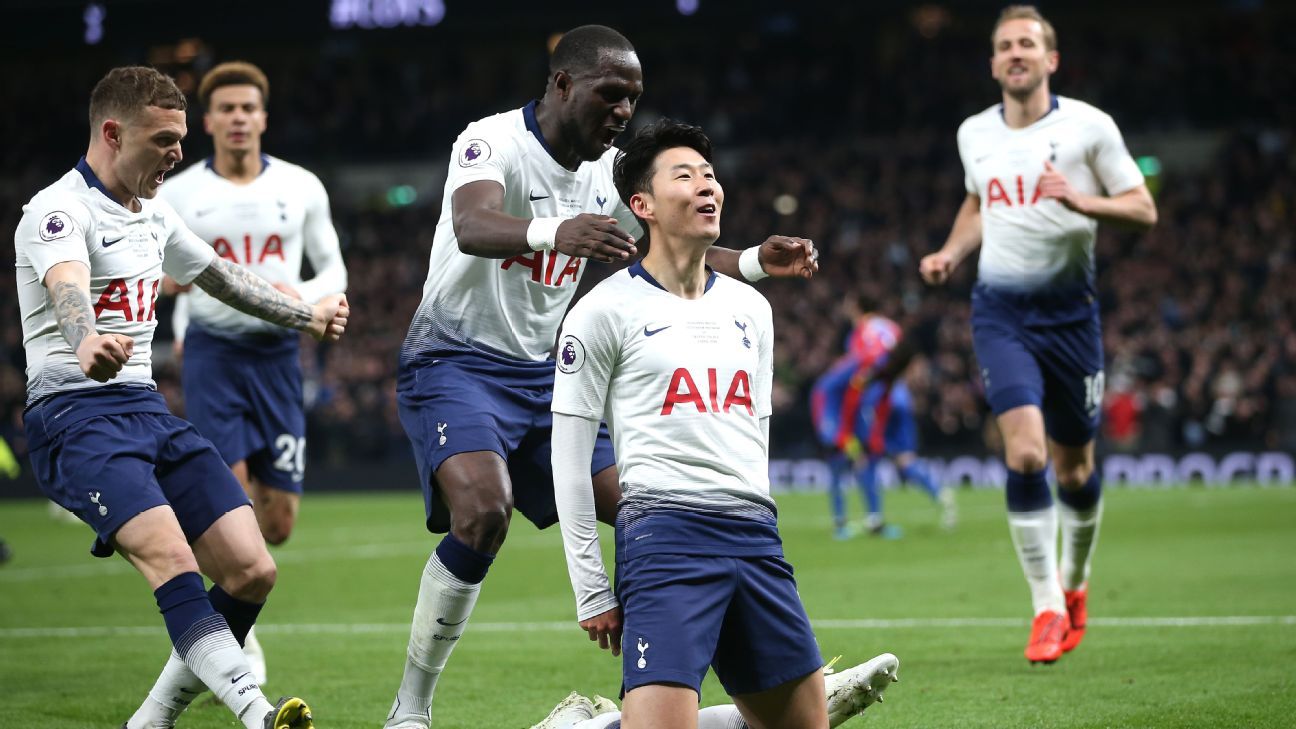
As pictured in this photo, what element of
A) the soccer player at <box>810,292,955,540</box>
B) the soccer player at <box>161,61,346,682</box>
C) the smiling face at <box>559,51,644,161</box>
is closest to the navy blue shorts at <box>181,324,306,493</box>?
the soccer player at <box>161,61,346,682</box>

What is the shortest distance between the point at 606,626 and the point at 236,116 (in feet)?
15.4

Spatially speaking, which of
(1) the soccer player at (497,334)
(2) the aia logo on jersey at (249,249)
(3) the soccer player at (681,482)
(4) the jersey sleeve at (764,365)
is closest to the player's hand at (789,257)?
(1) the soccer player at (497,334)

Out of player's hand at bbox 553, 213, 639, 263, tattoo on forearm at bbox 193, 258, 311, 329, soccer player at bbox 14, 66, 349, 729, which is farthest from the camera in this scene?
tattoo on forearm at bbox 193, 258, 311, 329

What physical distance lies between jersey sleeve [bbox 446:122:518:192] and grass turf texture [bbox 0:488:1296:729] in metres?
2.24

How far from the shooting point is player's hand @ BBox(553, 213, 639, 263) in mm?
4660

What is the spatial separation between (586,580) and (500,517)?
108 cm

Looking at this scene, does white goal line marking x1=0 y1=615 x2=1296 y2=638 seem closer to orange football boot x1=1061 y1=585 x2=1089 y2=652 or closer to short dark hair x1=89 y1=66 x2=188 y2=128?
orange football boot x1=1061 y1=585 x2=1089 y2=652

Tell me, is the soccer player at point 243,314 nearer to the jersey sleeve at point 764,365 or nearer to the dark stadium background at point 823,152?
the jersey sleeve at point 764,365

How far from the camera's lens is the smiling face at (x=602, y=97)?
5.71 metres

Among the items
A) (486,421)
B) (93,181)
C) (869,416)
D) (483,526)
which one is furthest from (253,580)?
(869,416)

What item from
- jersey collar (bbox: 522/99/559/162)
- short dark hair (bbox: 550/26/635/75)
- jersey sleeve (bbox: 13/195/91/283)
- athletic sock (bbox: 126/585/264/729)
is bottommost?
athletic sock (bbox: 126/585/264/729)

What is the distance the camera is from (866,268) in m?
31.5

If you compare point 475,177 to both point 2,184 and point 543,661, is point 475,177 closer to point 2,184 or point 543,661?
point 543,661

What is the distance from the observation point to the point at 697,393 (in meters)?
4.67
